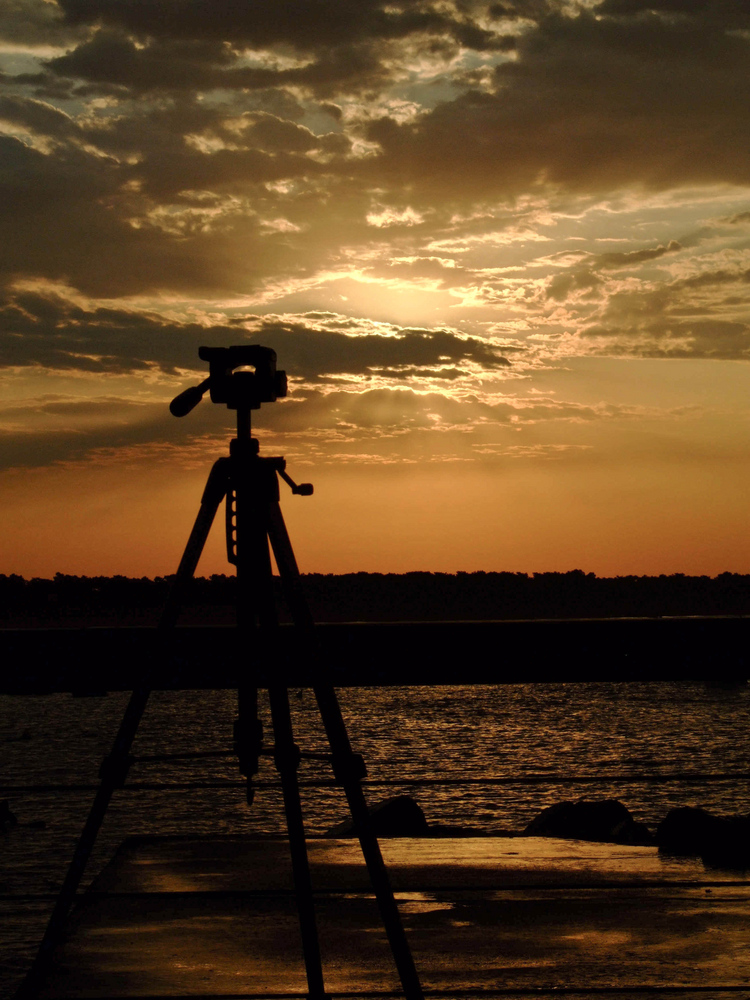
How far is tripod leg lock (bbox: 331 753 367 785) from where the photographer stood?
297 centimetres

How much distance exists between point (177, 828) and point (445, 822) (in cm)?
676

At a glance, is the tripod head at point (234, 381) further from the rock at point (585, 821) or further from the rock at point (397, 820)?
the rock at point (585, 821)

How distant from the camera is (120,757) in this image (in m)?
3.04

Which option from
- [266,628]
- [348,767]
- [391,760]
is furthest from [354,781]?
[391,760]

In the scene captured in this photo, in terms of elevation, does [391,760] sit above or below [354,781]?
below

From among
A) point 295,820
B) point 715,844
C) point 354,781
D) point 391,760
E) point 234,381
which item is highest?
point 234,381

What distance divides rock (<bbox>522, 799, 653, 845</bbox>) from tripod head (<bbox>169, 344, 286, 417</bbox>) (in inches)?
438

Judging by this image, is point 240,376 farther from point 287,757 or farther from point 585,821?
point 585,821

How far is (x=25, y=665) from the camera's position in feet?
11.6

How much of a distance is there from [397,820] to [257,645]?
9.39 meters

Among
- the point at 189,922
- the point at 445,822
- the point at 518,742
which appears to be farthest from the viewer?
the point at 518,742

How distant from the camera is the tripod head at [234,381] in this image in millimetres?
3178

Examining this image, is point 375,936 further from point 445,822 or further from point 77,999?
point 445,822

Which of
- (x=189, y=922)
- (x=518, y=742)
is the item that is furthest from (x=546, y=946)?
(x=518, y=742)
